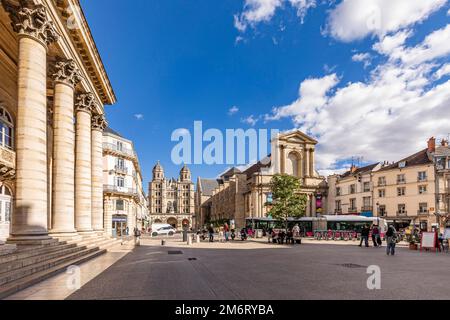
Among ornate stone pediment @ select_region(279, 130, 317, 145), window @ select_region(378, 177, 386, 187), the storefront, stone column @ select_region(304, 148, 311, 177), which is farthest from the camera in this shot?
stone column @ select_region(304, 148, 311, 177)

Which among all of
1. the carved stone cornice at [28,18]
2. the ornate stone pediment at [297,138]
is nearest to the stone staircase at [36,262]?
the carved stone cornice at [28,18]

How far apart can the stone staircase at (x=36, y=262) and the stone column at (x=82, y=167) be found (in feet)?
12.4

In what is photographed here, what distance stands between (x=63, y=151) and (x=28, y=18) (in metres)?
6.09

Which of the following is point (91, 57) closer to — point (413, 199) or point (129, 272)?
point (129, 272)

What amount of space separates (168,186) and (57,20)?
4756 inches

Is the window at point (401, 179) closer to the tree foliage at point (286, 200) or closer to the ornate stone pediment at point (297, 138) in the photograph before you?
the ornate stone pediment at point (297, 138)

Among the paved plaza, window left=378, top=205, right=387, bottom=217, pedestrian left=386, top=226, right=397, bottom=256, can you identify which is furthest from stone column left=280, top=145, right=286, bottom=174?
the paved plaza

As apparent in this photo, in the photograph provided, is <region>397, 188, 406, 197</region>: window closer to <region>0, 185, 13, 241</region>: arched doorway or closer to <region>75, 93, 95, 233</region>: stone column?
<region>75, 93, 95, 233</region>: stone column

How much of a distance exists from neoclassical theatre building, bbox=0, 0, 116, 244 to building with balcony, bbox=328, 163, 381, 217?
47.4m

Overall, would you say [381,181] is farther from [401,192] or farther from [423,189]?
[423,189]

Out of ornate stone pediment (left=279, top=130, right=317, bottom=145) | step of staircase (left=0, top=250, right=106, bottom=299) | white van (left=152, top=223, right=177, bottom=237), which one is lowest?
white van (left=152, top=223, right=177, bottom=237)

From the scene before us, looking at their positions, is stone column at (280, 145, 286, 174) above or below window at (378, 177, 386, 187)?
above

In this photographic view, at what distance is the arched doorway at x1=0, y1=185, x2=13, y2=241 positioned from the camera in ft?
54.8
